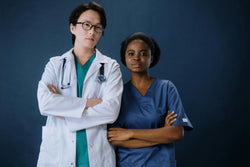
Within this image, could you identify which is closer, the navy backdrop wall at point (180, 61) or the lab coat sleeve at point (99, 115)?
the lab coat sleeve at point (99, 115)

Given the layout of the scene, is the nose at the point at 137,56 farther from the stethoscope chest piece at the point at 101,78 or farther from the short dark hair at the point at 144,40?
the stethoscope chest piece at the point at 101,78

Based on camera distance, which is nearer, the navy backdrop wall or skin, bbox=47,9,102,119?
skin, bbox=47,9,102,119

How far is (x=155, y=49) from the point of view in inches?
69.9

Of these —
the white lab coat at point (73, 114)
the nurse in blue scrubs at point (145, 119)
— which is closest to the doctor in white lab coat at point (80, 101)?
the white lab coat at point (73, 114)

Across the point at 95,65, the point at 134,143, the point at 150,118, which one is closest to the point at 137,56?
the point at 95,65

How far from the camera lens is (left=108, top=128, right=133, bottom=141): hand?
152cm

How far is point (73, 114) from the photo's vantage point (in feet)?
4.72

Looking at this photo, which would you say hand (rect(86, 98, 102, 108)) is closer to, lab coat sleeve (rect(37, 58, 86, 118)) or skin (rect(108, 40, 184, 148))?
lab coat sleeve (rect(37, 58, 86, 118))

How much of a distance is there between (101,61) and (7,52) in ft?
3.36

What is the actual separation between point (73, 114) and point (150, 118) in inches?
16.9

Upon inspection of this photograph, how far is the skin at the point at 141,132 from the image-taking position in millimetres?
1507

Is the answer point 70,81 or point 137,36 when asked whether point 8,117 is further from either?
point 137,36

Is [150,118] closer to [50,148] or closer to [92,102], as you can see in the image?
[92,102]

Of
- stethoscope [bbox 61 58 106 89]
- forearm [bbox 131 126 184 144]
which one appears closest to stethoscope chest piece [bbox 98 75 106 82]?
stethoscope [bbox 61 58 106 89]
